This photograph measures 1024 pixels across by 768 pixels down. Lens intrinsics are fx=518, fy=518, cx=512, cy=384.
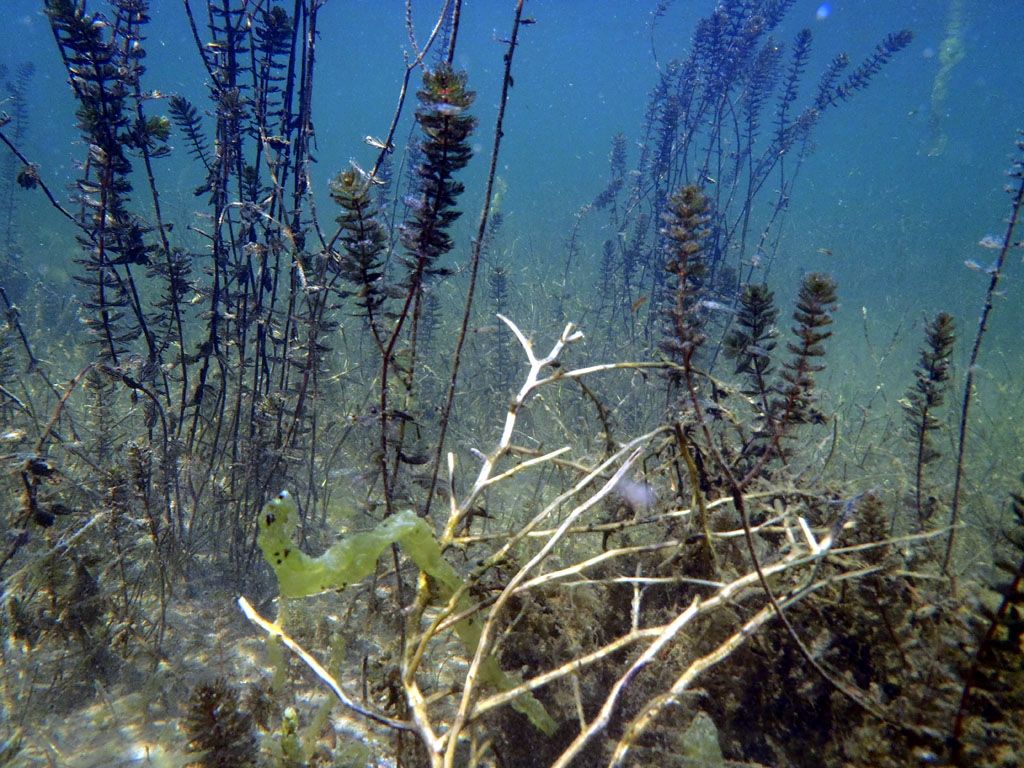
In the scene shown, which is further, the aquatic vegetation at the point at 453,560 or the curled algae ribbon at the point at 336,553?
the aquatic vegetation at the point at 453,560

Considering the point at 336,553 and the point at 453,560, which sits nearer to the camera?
the point at 336,553

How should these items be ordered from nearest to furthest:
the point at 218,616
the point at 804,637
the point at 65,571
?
1. the point at 804,637
2. the point at 65,571
3. the point at 218,616

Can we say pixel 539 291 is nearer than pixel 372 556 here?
No

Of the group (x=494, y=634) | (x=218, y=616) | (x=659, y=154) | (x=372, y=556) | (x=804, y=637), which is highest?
(x=659, y=154)

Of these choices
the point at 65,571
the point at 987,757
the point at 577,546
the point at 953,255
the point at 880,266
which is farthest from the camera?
the point at 953,255

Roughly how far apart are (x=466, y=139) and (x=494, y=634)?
1.87m

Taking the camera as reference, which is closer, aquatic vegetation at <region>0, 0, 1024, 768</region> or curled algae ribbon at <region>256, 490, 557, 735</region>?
curled algae ribbon at <region>256, 490, 557, 735</region>

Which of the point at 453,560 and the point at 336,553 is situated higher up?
the point at 336,553

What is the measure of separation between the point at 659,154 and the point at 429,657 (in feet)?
24.9

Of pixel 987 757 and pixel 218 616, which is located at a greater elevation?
pixel 987 757

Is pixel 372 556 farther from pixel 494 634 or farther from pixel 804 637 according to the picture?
pixel 804 637

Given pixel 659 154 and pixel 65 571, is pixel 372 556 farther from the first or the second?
pixel 659 154

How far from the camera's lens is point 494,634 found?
2021 mm

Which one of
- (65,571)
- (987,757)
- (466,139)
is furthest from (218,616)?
(987,757)
